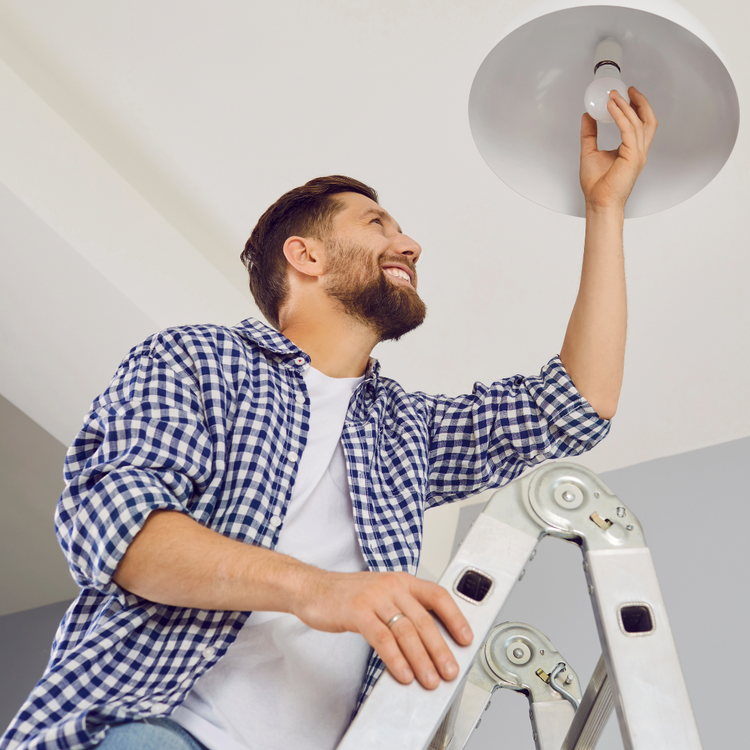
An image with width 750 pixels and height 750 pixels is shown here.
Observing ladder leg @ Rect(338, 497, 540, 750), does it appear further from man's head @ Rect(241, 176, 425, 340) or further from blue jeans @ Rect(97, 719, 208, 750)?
man's head @ Rect(241, 176, 425, 340)

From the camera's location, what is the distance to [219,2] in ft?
5.30

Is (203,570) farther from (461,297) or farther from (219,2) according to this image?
(461,297)

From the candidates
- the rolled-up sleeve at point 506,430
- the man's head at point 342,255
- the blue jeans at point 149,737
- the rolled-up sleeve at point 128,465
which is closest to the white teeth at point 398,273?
the man's head at point 342,255

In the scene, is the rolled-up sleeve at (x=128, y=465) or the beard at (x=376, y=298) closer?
the rolled-up sleeve at (x=128, y=465)

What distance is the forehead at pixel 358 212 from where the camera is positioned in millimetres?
1303

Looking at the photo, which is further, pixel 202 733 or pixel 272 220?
pixel 272 220

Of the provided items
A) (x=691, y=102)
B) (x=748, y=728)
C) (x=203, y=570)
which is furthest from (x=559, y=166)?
(x=748, y=728)

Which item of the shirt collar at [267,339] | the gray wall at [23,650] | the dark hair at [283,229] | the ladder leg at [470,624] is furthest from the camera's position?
the gray wall at [23,650]

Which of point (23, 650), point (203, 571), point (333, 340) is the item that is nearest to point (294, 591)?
point (203, 571)

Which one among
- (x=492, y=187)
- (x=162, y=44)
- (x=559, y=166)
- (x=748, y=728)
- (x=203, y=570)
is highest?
(x=492, y=187)

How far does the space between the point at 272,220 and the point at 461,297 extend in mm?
764

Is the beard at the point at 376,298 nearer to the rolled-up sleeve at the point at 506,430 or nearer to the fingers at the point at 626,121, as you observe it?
the rolled-up sleeve at the point at 506,430

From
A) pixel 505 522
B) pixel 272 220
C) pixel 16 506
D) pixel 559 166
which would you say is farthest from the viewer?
pixel 16 506

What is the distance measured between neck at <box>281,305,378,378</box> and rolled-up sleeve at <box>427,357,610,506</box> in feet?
0.48
